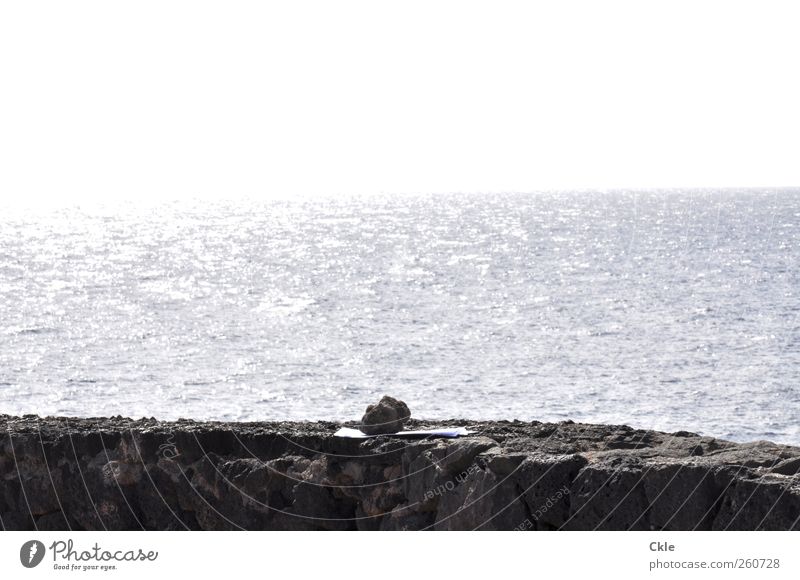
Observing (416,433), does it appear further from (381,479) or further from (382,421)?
(381,479)

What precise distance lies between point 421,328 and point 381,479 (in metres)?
47.7

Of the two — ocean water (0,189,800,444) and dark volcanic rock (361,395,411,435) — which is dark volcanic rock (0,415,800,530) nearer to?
dark volcanic rock (361,395,411,435)

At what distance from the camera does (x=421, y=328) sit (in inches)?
2522

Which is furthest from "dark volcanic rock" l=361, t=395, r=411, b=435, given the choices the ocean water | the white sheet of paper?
the ocean water

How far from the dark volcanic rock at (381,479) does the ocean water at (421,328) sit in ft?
84.3

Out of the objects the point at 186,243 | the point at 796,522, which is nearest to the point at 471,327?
the point at 796,522

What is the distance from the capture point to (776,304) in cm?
6956

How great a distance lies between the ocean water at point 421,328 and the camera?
46406 mm

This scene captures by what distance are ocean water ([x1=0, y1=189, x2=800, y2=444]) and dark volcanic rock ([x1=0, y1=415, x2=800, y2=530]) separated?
25701 mm

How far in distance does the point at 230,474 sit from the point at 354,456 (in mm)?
1872

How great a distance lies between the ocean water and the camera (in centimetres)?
4641

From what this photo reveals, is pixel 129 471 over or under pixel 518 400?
over

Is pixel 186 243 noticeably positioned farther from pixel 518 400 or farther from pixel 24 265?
pixel 518 400

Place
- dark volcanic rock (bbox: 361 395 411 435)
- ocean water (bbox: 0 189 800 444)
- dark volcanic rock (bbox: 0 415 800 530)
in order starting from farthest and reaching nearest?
ocean water (bbox: 0 189 800 444), dark volcanic rock (bbox: 361 395 411 435), dark volcanic rock (bbox: 0 415 800 530)
